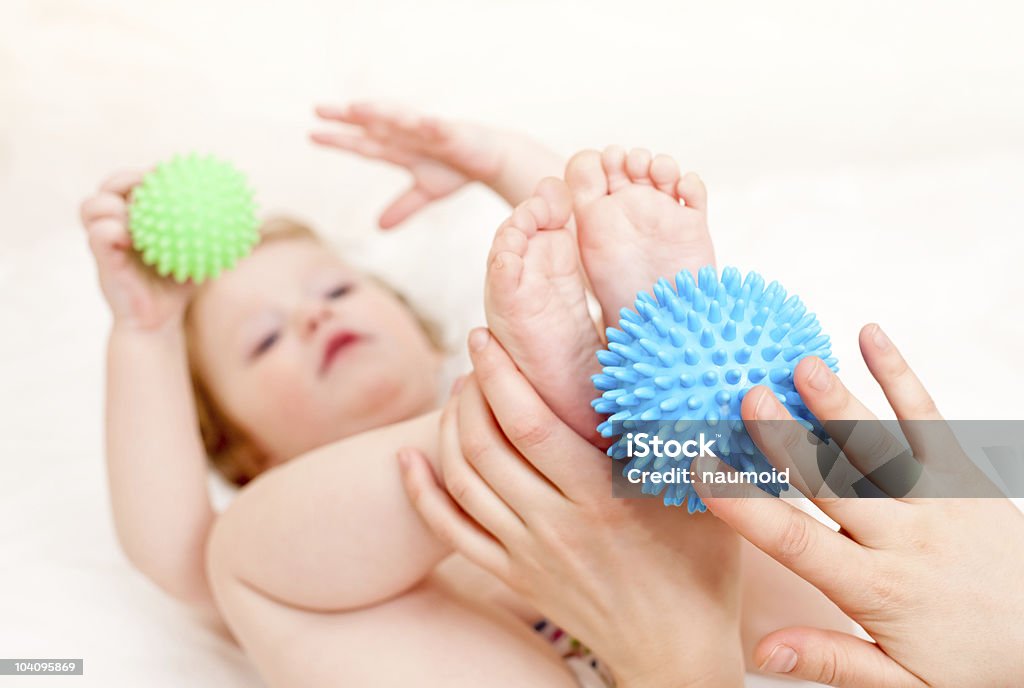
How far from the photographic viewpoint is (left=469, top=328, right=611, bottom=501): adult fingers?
734 millimetres

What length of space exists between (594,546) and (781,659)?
196mm

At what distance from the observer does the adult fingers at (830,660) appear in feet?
2.04

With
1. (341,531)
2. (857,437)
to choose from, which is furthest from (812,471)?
(341,531)

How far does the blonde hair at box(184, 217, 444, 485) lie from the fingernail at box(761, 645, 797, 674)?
87 cm

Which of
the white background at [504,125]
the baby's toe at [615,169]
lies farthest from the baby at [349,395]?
the white background at [504,125]

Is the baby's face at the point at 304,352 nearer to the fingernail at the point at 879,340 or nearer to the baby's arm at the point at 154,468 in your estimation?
the baby's arm at the point at 154,468

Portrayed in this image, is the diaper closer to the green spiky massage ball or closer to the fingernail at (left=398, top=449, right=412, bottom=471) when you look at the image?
the fingernail at (left=398, top=449, right=412, bottom=471)

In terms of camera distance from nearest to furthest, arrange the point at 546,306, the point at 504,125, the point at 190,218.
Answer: the point at 546,306
the point at 190,218
the point at 504,125

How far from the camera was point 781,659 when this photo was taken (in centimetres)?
62

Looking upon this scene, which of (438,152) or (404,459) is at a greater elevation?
(438,152)

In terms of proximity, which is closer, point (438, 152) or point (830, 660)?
point (830, 660)

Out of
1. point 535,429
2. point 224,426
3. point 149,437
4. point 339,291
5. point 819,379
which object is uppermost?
point 819,379

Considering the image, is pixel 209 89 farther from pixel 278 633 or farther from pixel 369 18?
pixel 278 633

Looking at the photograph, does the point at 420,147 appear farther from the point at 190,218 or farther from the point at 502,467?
the point at 502,467
